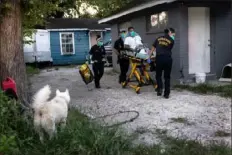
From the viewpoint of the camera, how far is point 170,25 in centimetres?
1110

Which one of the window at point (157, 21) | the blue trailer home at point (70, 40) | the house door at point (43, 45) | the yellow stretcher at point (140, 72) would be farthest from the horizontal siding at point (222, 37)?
the blue trailer home at point (70, 40)

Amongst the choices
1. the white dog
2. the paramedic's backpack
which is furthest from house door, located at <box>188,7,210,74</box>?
the white dog

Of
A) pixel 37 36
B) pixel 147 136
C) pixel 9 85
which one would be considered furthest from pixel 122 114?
pixel 37 36

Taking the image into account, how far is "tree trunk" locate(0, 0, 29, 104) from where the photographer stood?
5887mm

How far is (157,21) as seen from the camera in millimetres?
12023

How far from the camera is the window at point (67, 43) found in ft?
84.0

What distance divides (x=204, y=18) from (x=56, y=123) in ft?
26.0

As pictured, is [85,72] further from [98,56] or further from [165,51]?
[165,51]

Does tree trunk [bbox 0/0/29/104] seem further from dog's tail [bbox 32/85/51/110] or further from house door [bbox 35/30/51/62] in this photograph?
house door [bbox 35/30/51/62]

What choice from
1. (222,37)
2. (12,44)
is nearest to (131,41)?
(222,37)

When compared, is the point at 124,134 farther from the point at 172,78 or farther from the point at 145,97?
the point at 172,78

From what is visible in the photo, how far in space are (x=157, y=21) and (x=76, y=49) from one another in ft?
48.4

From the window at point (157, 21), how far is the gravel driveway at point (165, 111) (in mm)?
2612

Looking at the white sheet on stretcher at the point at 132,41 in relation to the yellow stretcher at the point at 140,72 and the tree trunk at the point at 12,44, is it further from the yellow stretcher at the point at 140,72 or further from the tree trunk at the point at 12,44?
the tree trunk at the point at 12,44
